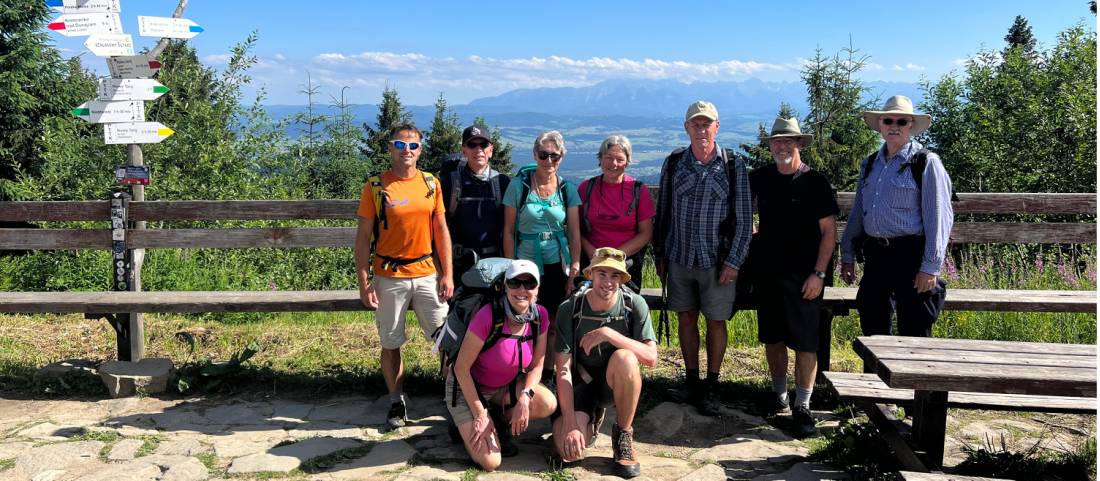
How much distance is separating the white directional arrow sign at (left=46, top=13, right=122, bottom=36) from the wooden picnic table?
18.9 feet

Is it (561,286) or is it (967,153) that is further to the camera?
(967,153)

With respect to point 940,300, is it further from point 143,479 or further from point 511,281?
point 143,479

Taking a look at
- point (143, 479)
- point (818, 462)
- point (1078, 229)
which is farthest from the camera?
point (1078, 229)

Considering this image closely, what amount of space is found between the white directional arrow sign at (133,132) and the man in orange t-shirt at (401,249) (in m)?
2.61

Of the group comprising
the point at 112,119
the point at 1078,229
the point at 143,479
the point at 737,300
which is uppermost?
the point at 112,119

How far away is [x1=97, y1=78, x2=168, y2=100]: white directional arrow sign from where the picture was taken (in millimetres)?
6133

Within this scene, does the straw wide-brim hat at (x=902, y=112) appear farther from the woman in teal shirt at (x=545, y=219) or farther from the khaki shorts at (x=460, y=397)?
the khaki shorts at (x=460, y=397)

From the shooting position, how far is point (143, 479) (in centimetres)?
399

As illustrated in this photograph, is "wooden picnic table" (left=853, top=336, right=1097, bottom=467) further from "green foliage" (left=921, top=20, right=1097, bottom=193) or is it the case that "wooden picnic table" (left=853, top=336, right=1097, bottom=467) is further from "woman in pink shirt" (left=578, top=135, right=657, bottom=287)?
"green foliage" (left=921, top=20, right=1097, bottom=193)

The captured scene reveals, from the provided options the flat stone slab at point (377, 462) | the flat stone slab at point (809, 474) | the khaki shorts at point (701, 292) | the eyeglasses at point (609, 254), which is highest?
the eyeglasses at point (609, 254)

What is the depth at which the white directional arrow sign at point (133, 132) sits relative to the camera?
242 inches

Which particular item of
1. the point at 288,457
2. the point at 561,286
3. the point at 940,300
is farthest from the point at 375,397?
the point at 940,300

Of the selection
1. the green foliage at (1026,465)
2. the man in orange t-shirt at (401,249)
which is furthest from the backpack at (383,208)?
the green foliage at (1026,465)

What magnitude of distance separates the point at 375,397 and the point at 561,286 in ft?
5.40
